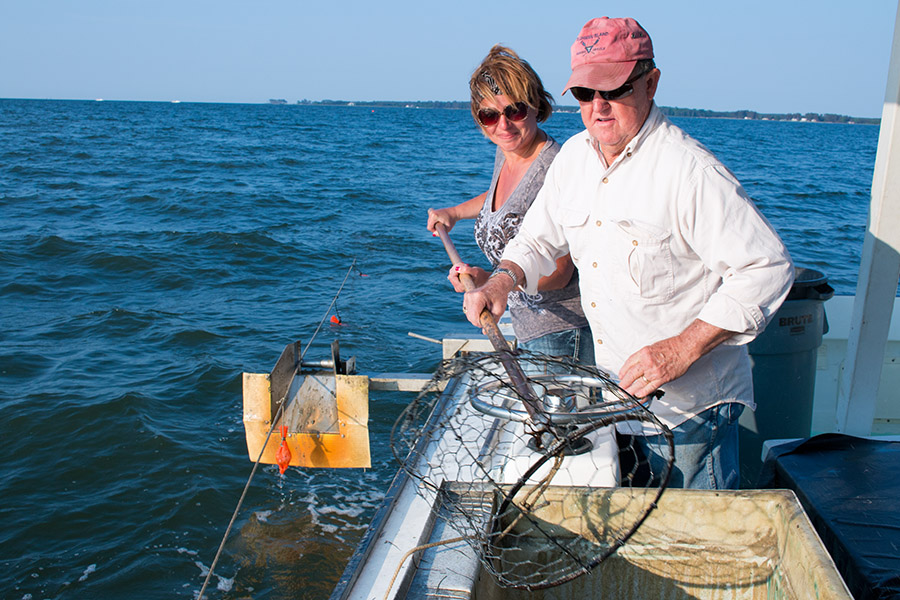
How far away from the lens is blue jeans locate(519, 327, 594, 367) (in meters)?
2.97

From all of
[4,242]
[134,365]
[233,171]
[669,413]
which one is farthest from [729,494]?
[233,171]

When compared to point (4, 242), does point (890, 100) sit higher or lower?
higher

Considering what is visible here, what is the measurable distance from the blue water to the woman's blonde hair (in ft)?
10.5

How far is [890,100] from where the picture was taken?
2.81m

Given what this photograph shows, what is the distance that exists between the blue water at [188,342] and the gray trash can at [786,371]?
2.73 metres

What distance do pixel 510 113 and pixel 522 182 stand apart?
0.96 ft

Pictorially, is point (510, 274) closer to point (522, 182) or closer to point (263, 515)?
point (522, 182)

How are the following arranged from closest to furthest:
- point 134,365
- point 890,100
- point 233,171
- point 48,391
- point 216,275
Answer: point 890,100, point 48,391, point 134,365, point 216,275, point 233,171

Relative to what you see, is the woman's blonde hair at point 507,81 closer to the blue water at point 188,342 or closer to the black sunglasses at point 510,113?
the black sunglasses at point 510,113

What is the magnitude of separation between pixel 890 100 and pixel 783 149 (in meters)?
51.7

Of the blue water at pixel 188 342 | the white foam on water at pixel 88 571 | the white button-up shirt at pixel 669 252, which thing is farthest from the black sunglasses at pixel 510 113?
the white foam on water at pixel 88 571

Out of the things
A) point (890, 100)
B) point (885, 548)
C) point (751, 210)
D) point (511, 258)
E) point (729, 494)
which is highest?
point (890, 100)

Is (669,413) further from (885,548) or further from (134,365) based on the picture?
(134,365)

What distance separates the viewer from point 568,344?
2986 mm
